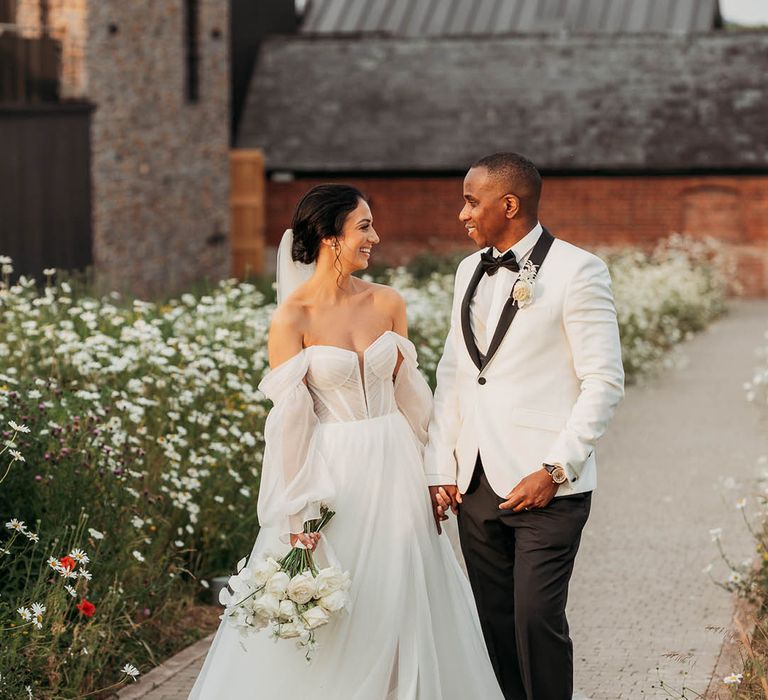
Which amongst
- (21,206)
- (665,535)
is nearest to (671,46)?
(21,206)

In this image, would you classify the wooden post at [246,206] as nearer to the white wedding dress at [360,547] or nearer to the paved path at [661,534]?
the paved path at [661,534]

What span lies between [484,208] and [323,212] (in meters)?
0.57

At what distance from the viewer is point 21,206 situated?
16.9 meters

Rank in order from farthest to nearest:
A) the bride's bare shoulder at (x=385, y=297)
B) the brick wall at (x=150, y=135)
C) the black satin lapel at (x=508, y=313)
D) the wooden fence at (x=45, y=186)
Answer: the brick wall at (x=150, y=135), the wooden fence at (x=45, y=186), the bride's bare shoulder at (x=385, y=297), the black satin lapel at (x=508, y=313)

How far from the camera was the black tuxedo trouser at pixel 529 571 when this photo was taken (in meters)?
4.33

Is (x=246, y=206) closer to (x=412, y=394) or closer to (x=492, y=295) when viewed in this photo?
(x=412, y=394)

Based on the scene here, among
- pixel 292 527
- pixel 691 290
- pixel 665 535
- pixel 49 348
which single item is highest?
pixel 292 527

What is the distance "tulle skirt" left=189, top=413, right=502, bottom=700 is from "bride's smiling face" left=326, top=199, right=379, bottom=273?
535 millimetres

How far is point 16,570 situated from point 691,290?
16.8m

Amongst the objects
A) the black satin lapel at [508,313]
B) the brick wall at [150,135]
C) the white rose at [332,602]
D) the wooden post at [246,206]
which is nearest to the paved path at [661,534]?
the white rose at [332,602]

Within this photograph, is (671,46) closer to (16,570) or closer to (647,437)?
(647,437)

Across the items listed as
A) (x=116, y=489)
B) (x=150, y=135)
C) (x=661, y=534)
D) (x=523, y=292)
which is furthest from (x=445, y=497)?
(x=150, y=135)

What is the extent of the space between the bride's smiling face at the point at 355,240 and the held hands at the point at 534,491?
909mm

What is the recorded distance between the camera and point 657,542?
841cm
